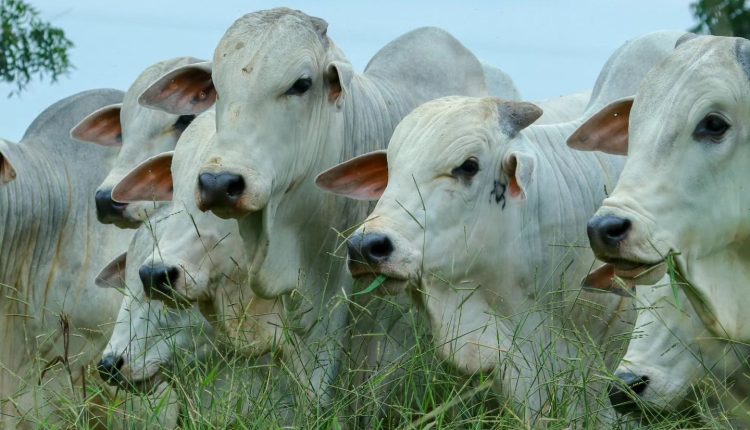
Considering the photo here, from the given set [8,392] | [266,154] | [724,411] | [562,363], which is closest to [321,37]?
[266,154]

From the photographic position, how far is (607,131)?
5160 millimetres

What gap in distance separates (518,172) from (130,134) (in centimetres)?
220

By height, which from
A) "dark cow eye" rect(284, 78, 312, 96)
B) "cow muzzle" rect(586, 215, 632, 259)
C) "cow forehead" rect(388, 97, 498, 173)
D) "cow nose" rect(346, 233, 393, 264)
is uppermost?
"dark cow eye" rect(284, 78, 312, 96)

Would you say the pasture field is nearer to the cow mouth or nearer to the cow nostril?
the cow mouth

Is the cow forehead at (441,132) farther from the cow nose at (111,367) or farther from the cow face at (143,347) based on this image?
the cow nose at (111,367)

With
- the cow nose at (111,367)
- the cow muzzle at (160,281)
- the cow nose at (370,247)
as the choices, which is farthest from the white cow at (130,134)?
the cow nose at (370,247)

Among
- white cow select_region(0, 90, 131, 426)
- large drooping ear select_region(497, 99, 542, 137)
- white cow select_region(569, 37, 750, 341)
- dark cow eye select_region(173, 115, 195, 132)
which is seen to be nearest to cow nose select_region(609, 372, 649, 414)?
white cow select_region(569, 37, 750, 341)

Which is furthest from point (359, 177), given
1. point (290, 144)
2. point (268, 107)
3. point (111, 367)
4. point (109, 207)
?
point (109, 207)

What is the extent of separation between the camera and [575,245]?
5.41 m

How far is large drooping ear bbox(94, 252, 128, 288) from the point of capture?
260 inches

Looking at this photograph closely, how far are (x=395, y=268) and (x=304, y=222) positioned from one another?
90cm

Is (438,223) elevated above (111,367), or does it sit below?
above

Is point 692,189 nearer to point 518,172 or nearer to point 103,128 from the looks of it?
point 518,172

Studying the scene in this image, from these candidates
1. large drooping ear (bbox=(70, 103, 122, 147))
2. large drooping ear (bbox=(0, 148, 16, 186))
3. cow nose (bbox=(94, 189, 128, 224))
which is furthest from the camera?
large drooping ear (bbox=(0, 148, 16, 186))
